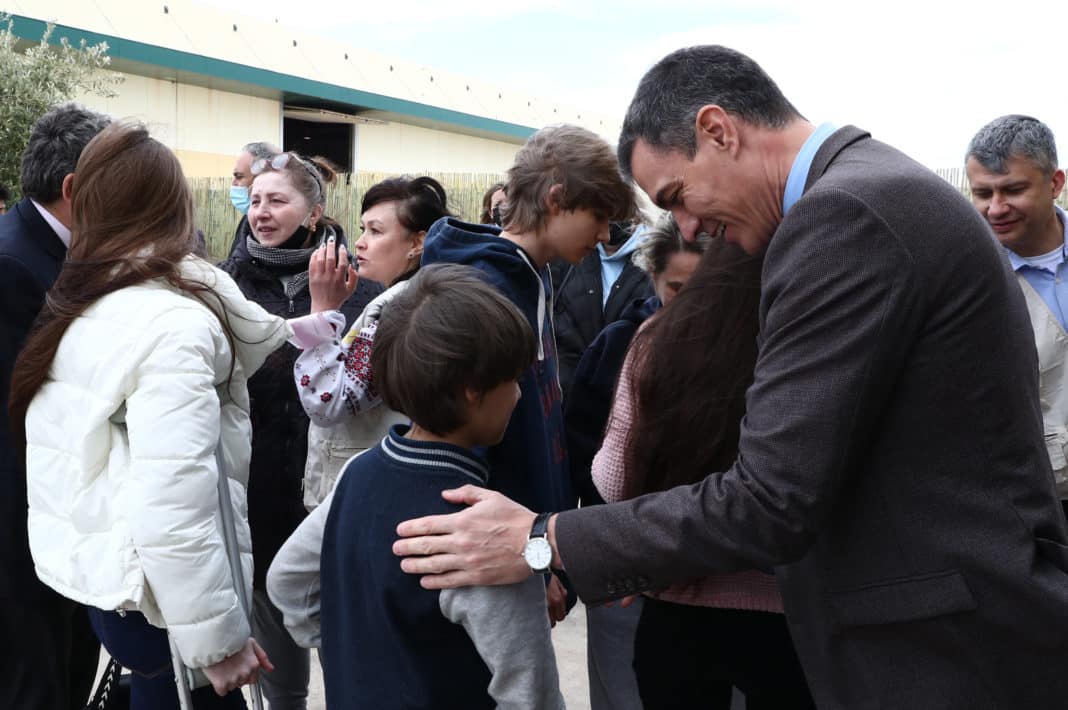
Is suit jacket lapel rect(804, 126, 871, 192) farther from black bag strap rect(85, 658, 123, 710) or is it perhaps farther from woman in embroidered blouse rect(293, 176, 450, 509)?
black bag strap rect(85, 658, 123, 710)

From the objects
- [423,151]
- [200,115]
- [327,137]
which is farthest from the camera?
[423,151]

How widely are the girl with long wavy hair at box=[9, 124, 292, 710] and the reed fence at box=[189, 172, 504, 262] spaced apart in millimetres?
10381

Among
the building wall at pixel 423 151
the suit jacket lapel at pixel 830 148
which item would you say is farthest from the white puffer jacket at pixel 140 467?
the building wall at pixel 423 151

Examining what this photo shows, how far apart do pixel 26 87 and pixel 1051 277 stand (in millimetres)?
11716

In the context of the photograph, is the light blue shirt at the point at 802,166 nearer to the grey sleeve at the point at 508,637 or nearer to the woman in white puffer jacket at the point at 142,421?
the grey sleeve at the point at 508,637

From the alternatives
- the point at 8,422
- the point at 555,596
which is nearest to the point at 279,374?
the point at 8,422

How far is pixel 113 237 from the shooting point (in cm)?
222

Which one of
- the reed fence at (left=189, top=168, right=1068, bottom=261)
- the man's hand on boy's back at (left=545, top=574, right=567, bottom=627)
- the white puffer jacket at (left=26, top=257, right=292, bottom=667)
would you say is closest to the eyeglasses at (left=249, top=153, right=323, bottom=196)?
the white puffer jacket at (left=26, top=257, right=292, bottom=667)

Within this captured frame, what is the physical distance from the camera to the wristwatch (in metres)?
1.64

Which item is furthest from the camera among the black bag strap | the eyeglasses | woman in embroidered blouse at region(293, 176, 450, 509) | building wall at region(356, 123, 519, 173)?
building wall at region(356, 123, 519, 173)

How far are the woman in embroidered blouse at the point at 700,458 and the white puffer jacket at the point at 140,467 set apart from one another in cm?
85

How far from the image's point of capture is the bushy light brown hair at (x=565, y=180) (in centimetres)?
250

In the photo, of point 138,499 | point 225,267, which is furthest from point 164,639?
point 225,267

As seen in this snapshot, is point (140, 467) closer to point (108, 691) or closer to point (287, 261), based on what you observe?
point (108, 691)
